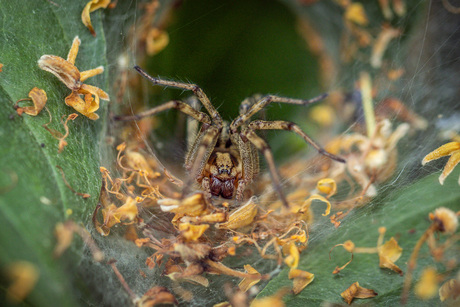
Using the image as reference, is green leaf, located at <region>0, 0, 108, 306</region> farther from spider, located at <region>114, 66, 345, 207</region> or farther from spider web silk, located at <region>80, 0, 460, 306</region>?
spider, located at <region>114, 66, 345, 207</region>

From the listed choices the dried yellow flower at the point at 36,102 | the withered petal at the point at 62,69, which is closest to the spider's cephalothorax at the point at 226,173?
A: the withered petal at the point at 62,69

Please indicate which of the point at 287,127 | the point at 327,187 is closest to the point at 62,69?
the point at 287,127

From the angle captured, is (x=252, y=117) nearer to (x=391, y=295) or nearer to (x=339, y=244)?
(x=339, y=244)

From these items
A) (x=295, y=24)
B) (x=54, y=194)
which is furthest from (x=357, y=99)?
(x=54, y=194)

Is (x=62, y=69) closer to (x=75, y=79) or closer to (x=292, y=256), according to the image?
(x=75, y=79)

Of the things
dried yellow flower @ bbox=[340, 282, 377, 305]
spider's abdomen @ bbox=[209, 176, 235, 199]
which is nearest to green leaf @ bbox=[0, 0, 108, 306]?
spider's abdomen @ bbox=[209, 176, 235, 199]
